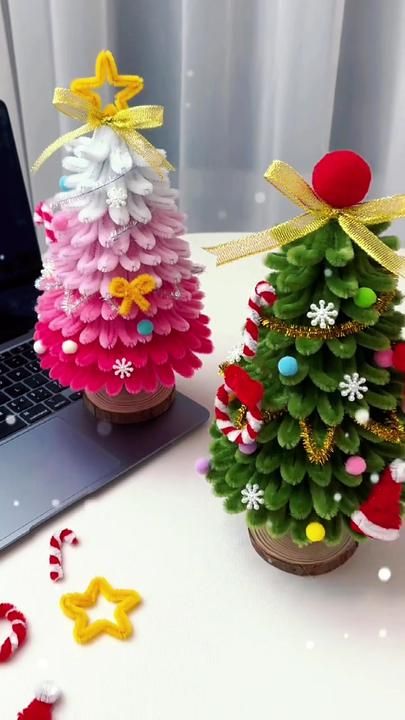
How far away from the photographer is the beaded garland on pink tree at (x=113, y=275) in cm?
60

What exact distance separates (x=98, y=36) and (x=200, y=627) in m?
1.15

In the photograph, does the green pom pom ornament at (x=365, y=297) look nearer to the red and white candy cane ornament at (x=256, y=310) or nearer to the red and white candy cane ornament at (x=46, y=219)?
the red and white candy cane ornament at (x=256, y=310)

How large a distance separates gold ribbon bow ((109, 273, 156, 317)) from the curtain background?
0.87 metres

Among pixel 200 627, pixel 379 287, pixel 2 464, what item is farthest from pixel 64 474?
pixel 379 287

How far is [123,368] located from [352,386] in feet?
0.77

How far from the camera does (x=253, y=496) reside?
1.64 feet

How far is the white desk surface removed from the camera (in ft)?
1.51

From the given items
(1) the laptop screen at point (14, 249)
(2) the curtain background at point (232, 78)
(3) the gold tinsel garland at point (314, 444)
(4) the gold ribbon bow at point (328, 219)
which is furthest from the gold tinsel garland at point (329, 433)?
(2) the curtain background at point (232, 78)

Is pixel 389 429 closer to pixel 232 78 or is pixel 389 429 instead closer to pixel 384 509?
pixel 384 509

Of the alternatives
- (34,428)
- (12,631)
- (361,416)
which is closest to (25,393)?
(34,428)

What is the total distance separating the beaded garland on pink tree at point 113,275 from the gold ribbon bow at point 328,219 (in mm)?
151

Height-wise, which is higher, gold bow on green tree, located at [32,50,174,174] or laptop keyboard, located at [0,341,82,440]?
gold bow on green tree, located at [32,50,174,174]

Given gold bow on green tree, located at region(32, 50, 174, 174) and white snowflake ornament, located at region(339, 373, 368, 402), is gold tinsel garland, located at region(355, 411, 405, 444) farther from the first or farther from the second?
gold bow on green tree, located at region(32, 50, 174, 174)

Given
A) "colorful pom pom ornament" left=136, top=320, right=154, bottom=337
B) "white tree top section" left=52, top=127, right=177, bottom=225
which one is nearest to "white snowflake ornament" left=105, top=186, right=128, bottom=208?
"white tree top section" left=52, top=127, right=177, bottom=225
